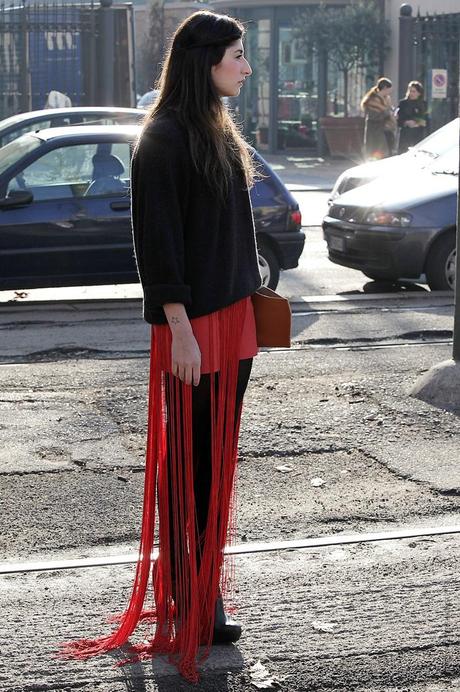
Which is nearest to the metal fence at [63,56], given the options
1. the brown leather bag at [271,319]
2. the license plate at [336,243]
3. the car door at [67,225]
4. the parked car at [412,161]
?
the parked car at [412,161]

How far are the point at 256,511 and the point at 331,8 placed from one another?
27.7 meters

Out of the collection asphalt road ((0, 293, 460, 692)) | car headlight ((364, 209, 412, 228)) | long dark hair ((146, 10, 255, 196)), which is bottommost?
asphalt road ((0, 293, 460, 692))

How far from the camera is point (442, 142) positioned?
13375 mm

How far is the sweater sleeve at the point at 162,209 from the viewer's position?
3.68m

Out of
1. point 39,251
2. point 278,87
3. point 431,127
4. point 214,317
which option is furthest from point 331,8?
point 214,317

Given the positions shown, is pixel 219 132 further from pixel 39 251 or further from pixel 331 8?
pixel 331 8

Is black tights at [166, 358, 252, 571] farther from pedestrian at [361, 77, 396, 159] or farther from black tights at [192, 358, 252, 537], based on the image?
pedestrian at [361, 77, 396, 159]

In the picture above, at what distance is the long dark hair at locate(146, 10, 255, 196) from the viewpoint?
3719 millimetres

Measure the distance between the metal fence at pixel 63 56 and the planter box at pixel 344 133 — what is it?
26.3 feet

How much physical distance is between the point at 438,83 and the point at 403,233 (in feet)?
55.7

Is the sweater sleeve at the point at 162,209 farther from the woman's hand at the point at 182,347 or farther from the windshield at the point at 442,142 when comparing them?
the windshield at the point at 442,142

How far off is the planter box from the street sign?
2.70m

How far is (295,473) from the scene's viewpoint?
19.9 ft

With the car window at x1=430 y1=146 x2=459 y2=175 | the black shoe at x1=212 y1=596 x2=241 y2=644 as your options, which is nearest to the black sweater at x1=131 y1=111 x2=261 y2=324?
the black shoe at x1=212 y1=596 x2=241 y2=644
